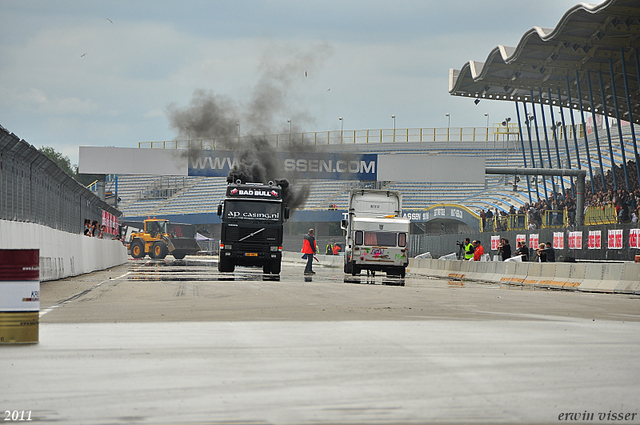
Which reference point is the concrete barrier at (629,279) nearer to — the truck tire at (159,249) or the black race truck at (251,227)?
the black race truck at (251,227)

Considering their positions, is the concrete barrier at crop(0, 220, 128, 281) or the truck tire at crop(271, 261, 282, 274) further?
the truck tire at crop(271, 261, 282, 274)

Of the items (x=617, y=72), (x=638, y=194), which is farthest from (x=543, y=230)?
(x=617, y=72)

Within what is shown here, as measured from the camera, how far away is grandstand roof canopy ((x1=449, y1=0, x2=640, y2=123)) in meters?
41.1

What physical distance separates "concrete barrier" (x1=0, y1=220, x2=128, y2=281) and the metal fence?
0.28 metres

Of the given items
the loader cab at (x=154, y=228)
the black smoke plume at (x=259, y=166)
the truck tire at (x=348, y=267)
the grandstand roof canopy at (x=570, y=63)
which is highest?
the grandstand roof canopy at (x=570, y=63)

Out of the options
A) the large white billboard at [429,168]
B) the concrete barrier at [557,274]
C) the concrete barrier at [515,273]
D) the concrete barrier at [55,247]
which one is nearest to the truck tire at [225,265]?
the concrete barrier at [55,247]

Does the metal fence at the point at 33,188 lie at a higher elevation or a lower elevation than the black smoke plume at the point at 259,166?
lower

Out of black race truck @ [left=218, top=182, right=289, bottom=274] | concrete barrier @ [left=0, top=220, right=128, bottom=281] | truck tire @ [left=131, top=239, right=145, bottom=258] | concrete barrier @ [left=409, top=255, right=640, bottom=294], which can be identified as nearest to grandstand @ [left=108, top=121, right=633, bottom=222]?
truck tire @ [left=131, top=239, right=145, bottom=258]

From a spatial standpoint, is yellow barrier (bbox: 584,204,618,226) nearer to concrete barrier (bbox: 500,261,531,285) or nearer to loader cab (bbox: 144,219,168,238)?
concrete barrier (bbox: 500,261,531,285)

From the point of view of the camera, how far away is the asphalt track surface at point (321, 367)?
4918 mm

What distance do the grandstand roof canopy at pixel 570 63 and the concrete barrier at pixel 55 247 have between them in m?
26.8

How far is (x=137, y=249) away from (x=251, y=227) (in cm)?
2746

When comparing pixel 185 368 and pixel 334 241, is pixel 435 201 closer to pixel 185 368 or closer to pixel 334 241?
pixel 334 241

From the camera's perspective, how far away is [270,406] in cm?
501
